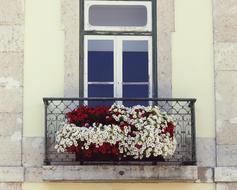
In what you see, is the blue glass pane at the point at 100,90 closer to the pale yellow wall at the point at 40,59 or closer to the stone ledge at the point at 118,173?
the pale yellow wall at the point at 40,59

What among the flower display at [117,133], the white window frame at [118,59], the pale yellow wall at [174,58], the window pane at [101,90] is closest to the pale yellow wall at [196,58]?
the pale yellow wall at [174,58]

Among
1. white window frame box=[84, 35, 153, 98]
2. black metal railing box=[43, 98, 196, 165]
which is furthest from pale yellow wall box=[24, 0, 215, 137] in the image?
white window frame box=[84, 35, 153, 98]

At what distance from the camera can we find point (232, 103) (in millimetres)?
9711

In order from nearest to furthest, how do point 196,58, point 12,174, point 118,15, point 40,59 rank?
1. point 12,174
2. point 40,59
3. point 196,58
4. point 118,15

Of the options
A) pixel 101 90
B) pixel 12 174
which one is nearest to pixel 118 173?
pixel 101 90

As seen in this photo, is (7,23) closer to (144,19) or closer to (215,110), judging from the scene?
(144,19)

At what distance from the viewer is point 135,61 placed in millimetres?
9898

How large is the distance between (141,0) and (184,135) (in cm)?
170

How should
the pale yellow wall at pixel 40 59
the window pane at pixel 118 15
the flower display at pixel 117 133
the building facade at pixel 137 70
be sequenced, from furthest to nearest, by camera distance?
the window pane at pixel 118 15 → the pale yellow wall at pixel 40 59 → the building facade at pixel 137 70 → the flower display at pixel 117 133

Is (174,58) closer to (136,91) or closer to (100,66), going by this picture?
(136,91)

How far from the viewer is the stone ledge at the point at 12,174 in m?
9.36

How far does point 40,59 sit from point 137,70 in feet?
3.76

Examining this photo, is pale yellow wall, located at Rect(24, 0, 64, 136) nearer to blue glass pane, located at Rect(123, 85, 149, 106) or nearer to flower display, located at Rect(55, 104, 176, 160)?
flower display, located at Rect(55, 104, 176, 160)

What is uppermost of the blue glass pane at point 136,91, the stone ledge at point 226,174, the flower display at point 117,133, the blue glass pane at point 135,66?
the blue glass pane at point 135,66
